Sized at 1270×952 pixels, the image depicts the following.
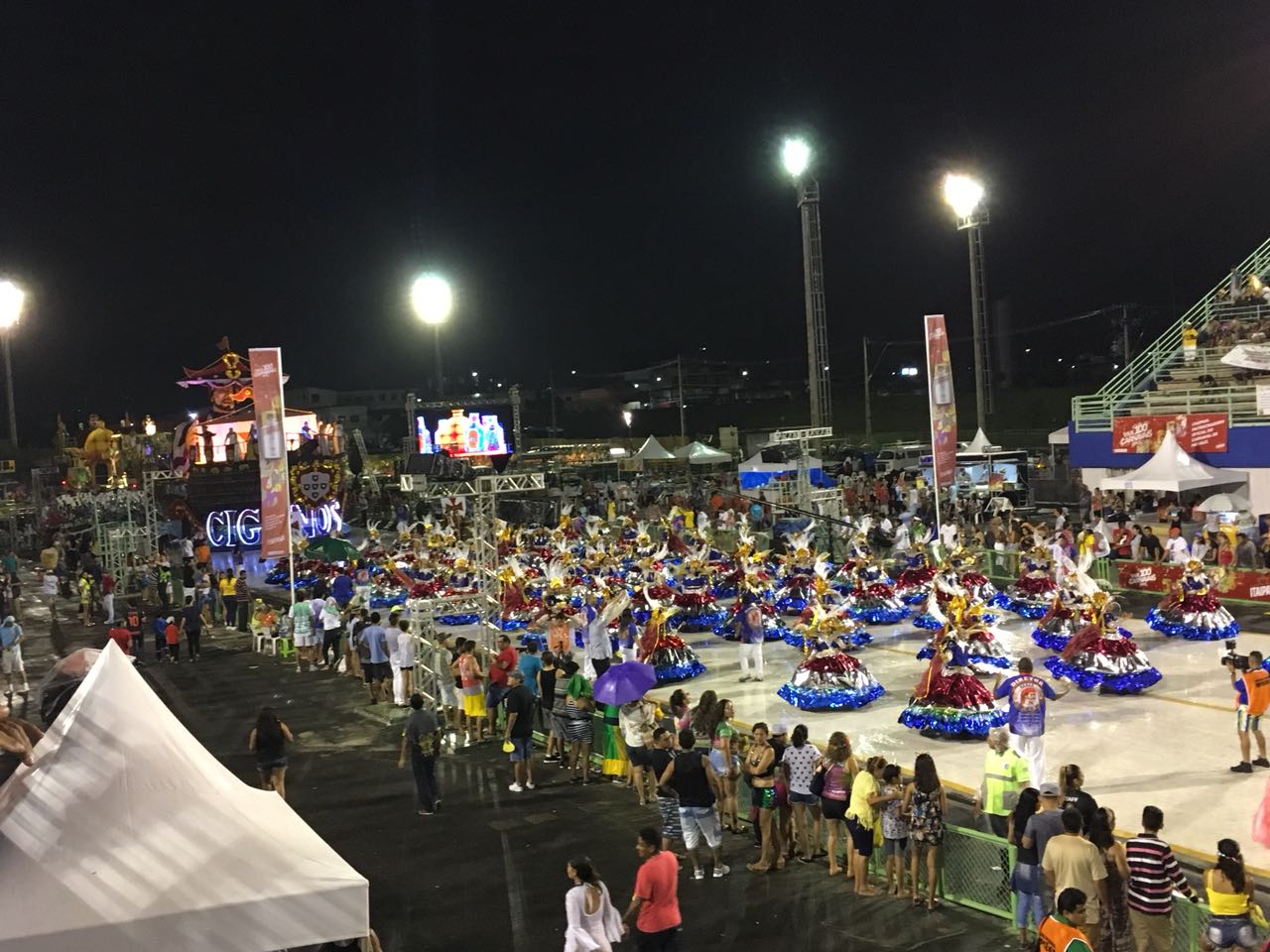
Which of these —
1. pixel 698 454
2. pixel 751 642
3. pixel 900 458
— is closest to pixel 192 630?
pixel 751 642

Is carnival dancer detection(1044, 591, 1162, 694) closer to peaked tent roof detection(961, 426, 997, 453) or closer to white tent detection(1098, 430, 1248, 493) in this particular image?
white tent detection(1098, 430, 1248, 493)

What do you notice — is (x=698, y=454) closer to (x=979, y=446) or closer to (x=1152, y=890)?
(x=979, y=446)

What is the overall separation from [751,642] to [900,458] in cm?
2746

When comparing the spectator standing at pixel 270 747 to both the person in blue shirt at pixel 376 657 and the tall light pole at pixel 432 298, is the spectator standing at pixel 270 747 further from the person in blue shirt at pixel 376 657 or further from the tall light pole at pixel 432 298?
the tall light pole at pixel 432 298

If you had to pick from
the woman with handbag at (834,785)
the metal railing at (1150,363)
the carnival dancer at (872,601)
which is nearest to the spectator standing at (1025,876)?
the woman with handbag at (834,785)

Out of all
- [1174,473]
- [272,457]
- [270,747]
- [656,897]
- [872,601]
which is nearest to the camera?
[656,897]

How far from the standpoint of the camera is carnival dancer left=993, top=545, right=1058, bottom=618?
2005cm

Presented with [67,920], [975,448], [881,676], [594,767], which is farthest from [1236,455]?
[67,920]

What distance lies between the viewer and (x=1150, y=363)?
32562 millimetres

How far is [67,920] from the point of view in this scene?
5258mm

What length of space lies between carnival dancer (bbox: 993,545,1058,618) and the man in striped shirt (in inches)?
510

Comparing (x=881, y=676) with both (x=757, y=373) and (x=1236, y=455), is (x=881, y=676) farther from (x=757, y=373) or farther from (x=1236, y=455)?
(x=757, y=373)

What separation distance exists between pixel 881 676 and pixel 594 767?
5553mm

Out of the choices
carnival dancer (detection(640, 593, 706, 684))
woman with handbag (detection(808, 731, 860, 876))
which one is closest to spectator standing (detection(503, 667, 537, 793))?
woman with handbag (detection(808, 731, 860, 876))
